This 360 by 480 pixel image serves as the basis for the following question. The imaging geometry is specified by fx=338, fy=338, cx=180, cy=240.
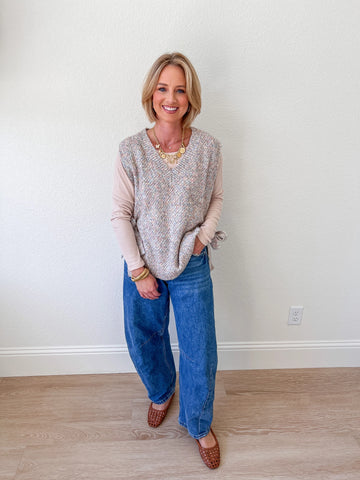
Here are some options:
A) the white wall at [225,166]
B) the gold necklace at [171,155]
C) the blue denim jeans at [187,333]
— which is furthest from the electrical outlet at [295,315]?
the gold necklace at [171,155]

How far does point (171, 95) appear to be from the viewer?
1126 millimetres

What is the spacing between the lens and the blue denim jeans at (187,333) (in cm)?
128

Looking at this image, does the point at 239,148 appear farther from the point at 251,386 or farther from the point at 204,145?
the point at 251,386

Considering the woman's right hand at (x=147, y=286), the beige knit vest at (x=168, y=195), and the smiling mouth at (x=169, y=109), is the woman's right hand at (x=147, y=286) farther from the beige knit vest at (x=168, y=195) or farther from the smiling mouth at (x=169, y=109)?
the smiling mouth at (x=169, y=109)

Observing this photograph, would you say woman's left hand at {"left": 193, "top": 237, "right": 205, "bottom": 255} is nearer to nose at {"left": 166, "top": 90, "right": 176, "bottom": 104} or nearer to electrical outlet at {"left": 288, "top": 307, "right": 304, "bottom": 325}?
nose at {"left": 166, "top": 90, "right": 176, "bottom": 104}

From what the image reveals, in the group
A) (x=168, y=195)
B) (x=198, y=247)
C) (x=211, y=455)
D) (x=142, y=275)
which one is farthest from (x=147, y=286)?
(x=211, y=455)

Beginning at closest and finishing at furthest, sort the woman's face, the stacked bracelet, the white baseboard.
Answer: the woman's face < the stacked bracelet < the white baseboard

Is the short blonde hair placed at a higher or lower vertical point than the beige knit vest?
higher

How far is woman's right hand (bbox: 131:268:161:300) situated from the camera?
4.13 feet

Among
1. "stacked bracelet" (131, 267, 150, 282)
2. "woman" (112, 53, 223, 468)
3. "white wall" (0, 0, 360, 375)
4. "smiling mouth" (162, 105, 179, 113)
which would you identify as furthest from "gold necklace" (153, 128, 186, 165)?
"stacked bracelet" (131, 267, 150, 282)

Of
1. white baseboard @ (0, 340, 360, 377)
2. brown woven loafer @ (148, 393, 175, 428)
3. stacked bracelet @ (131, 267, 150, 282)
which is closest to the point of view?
stacked bracelet @ (131, 267, 150, 282)

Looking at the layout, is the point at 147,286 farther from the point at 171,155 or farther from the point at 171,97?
the point at 171,97

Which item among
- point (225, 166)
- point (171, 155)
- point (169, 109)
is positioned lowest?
point (225, 166)

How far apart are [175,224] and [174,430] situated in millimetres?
958
